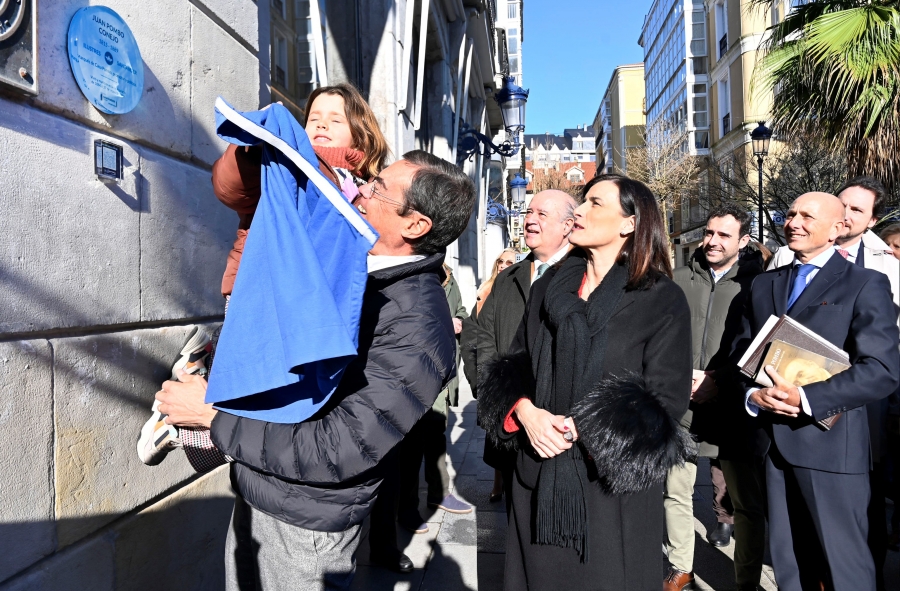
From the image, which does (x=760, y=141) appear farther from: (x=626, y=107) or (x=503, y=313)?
(x=626, y=107)

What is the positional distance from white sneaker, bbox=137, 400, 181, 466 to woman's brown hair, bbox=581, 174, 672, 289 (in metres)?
1.68

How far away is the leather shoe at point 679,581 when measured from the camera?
3584 mm

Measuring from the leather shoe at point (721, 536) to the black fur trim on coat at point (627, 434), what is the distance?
249cm

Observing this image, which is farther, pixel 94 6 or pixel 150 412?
pixel 150 412

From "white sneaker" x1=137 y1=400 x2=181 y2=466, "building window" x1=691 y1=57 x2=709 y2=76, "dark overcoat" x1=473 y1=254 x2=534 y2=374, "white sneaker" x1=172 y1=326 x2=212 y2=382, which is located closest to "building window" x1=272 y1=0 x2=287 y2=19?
"dark overcoat" x1=473 y1=254 x2=534 y2=374

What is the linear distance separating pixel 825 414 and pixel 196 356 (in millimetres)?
2554

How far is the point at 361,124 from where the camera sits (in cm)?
235

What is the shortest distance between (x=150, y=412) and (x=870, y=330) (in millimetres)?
3050

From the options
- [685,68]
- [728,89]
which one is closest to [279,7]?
[728,89]

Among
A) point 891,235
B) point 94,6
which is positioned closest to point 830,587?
point 891,235

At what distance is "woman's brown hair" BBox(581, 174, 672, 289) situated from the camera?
95.2 inches

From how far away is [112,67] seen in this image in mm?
2348

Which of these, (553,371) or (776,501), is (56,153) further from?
(776,501)

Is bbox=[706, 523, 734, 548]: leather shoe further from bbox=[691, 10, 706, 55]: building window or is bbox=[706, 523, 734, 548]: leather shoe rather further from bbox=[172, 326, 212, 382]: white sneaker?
bbox=[691, 10, 706, 55]: building window
